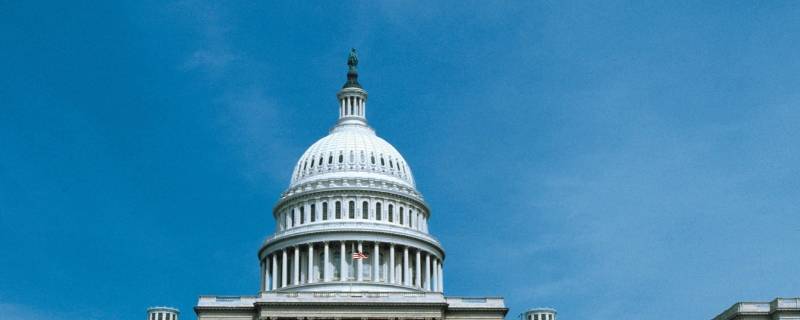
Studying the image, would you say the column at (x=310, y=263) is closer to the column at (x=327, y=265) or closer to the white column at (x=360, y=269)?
the column at (x=327, y=265)

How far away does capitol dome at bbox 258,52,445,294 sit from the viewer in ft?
413

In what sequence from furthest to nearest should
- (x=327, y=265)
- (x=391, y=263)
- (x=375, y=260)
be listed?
(x=391, y=263) < (x=375, y=260) < (x=327, y=265)

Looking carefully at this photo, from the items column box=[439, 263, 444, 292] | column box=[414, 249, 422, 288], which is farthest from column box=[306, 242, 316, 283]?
column box=[439, 263, 444, 292]

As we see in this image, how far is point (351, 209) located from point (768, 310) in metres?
41.9

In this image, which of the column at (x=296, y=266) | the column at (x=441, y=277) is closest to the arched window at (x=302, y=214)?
the column at (x=296, y=266)

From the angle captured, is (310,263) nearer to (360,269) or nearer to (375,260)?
(360,269)

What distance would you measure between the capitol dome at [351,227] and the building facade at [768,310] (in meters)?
30.9

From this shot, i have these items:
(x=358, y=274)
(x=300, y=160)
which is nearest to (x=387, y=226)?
(x=358, y=274)

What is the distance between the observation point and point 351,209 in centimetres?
13038

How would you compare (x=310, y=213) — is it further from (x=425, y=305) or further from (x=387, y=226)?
(x=425, y=305)

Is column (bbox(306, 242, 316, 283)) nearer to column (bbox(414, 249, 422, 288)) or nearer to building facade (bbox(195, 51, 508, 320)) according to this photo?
building facade (bbox(195, 51, 508, 320))

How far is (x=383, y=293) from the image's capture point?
110 m

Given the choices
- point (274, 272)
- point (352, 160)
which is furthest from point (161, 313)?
point (352, 160)

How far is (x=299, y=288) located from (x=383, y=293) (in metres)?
16.1
